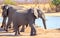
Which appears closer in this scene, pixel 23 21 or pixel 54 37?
pixel 54 37

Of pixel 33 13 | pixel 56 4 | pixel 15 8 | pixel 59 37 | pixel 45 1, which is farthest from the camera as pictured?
pixel 45 1

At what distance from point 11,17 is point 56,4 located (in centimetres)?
3429

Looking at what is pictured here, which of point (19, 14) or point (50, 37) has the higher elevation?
point (19, 14)

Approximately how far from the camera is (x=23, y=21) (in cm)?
1384

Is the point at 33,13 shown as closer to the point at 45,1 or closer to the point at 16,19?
the point at 16,19

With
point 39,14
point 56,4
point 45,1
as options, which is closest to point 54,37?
point 39,14

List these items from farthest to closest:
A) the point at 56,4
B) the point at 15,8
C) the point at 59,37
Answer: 1. the point at 56,4
2. the point at 15,8
3. the point at 59,37

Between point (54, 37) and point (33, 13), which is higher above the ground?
point (33, 13)

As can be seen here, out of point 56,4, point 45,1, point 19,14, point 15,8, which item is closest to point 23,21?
point 19,14

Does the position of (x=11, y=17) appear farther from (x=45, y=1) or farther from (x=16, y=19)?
(x=45, y=1)

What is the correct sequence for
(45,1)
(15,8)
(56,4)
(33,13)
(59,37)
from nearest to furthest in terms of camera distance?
(59,37) → (33,13) → (15,8) → (56,4) → (45,1)

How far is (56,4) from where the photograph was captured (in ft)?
162

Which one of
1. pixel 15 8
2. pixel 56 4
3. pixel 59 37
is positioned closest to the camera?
pixel 59 37

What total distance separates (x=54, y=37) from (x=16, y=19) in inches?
97.3
